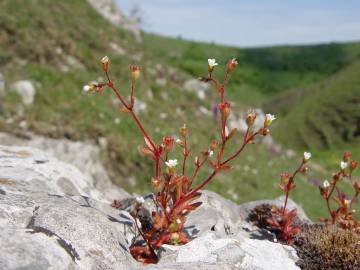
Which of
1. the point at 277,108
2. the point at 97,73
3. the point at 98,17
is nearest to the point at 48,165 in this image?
the point at 97,73

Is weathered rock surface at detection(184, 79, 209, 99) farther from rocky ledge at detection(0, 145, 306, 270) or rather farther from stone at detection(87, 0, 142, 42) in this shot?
rocky ledge at detection(0, 145, 306, 270)

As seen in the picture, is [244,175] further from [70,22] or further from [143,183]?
[70,22]

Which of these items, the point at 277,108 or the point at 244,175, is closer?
the point at 244,175

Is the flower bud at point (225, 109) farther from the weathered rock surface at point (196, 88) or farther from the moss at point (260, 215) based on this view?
the weathered rock surface at point (196, 88)

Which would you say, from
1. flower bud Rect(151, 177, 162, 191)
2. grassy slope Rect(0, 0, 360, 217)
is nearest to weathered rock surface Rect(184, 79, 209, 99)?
grassy slope Rect(0, 0, 360, 217)

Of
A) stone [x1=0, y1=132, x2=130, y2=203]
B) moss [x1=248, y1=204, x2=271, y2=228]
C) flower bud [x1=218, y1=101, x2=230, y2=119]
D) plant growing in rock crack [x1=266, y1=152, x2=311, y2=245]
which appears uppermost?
flower bud [x1=218, y1=101, x2=230, y2=119]

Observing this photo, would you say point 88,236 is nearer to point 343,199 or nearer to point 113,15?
point 343,199

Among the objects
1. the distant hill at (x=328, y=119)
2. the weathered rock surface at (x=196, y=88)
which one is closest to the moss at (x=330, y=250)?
the weathered rock surface at (x=196, y=88)
